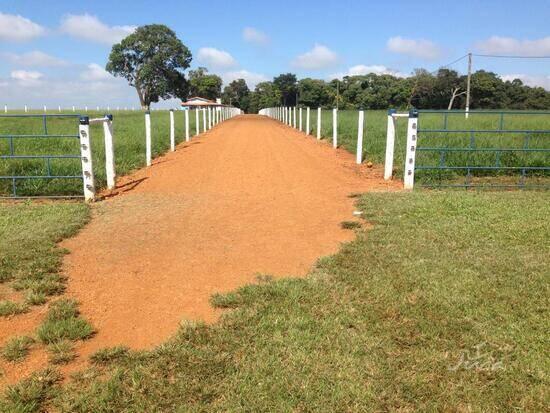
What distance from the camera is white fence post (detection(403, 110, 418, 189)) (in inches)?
353

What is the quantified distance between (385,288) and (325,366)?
1.39 meters

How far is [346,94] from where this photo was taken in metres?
83.7

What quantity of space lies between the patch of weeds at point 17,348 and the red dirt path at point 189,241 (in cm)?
13

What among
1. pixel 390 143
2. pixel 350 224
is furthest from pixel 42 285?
pixel 390 143

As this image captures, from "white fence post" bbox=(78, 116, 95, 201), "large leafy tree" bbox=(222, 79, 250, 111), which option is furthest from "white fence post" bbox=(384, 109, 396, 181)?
"large leafy tree" bbox=(222, 79, 250, 111)

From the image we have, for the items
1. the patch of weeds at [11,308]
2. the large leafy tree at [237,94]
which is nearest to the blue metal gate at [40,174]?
the patch of weeds at [11,308]

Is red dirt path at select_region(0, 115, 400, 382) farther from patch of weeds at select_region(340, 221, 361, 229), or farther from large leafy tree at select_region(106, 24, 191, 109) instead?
large leafy tree at select_region(106, 24, 191, 109)

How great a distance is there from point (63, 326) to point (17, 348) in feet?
1.17

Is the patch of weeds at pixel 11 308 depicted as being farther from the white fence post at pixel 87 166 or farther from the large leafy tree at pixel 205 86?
the large leafy tree at pixel 205 86

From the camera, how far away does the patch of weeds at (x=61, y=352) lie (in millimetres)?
3237

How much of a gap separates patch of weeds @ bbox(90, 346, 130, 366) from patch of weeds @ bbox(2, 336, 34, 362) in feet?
1.62

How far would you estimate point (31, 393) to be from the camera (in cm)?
284

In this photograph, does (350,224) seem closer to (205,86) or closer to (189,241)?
(189,241)

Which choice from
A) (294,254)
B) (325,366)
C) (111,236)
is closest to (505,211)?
(294,254)
